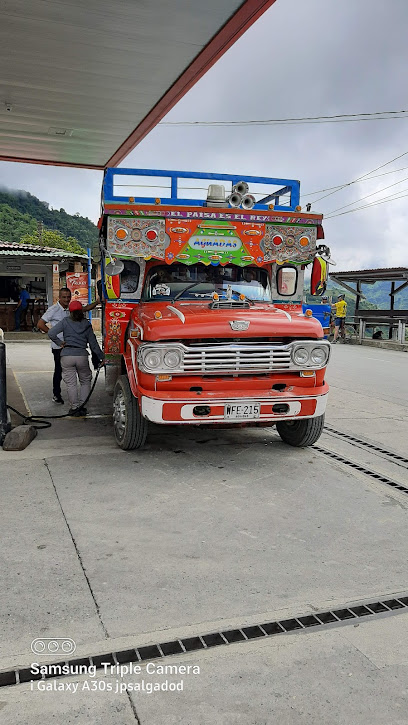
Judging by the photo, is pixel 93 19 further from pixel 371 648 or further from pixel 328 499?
pixel 371 648

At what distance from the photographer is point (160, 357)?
5.16 m

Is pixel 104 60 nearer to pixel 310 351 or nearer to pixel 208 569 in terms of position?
pixel 310 351

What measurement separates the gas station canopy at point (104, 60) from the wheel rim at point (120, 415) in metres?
4.19

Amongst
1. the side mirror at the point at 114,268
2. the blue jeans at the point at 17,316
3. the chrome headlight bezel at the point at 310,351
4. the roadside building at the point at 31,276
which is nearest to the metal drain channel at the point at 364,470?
the chrome headlight bezel at the point at 310,351

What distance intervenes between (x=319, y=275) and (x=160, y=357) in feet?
9.15

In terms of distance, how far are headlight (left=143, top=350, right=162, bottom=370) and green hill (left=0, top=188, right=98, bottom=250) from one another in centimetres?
6688

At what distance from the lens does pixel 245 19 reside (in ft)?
20.6

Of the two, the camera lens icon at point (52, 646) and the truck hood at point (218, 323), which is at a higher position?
the truck hood at point (218, 323)

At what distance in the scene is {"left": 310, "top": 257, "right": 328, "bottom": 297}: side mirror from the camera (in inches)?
275

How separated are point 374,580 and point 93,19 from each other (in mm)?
6431

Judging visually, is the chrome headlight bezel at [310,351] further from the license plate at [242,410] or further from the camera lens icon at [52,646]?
the camera lens icon at [52,646]

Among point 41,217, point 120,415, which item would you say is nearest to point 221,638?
point 120,415

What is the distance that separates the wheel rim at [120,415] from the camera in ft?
19.4

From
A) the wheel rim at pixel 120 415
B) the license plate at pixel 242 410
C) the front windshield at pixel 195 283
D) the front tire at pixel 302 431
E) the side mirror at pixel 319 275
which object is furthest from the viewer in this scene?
the side mirror at pixel 319 275
